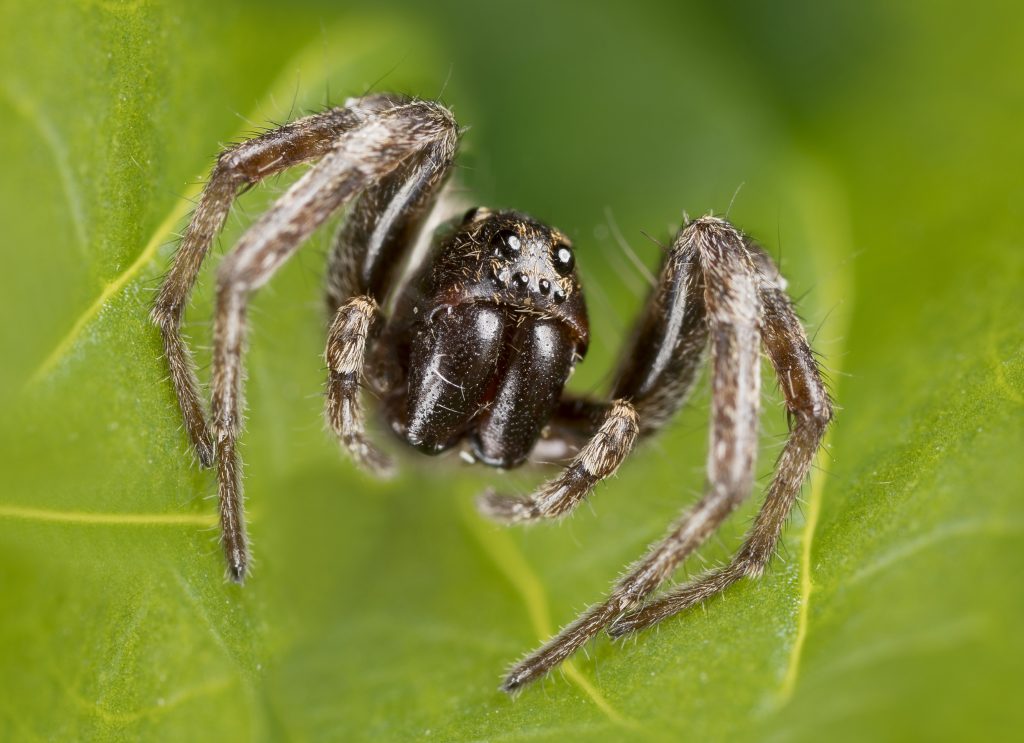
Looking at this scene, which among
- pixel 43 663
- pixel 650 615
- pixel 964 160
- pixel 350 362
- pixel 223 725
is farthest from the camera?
pixel 964 160

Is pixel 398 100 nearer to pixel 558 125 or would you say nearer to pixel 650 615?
pixel 558 125

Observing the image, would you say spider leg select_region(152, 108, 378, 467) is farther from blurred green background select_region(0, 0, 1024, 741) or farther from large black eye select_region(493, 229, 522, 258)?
large black eye select_region(493, 229, 522, 258)

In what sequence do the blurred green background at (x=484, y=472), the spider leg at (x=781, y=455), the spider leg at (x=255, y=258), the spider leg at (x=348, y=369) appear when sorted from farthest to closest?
the spider leg at (x=348, y=369) → the spider leg at (x=781, y=455) → the spider leg at (x=255, y=258) → the blurred green background at (x=484, y=472)

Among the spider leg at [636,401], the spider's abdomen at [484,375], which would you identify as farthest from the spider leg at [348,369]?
the spider leg at [636,401]

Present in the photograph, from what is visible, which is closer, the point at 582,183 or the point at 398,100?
the point at 398,100

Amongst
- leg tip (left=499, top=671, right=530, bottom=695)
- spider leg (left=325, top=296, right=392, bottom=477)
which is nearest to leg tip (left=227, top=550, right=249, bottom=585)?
spider leg (left=325, top=296, right=392, bottom=477)

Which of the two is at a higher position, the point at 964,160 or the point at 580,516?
the point at 964,160

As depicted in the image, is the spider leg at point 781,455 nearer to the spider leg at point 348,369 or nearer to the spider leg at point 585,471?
the spider leg at point 585,471

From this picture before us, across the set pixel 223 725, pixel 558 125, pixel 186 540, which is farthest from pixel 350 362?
pixel 558 125
